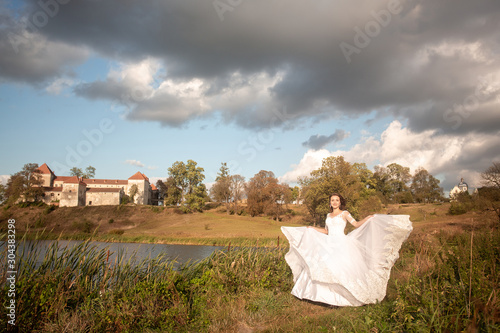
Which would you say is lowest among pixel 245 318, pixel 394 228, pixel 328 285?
pixel 245 318

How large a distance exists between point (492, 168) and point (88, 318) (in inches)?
1420

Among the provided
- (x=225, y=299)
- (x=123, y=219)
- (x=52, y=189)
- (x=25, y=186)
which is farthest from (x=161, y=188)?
(x=225, y=299)

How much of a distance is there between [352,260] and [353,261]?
26mm

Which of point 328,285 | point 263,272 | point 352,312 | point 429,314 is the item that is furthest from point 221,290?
point 429,314

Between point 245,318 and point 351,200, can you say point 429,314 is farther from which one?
point 351,200

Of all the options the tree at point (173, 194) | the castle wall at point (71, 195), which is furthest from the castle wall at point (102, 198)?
the tree at point (173, 194)

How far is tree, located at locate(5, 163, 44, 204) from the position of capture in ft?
225

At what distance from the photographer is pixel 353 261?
583cm

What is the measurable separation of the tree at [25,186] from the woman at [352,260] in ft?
271

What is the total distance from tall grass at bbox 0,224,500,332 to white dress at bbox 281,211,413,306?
0.24 metres

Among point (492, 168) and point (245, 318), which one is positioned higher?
point (492, 168)

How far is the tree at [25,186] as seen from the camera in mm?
68625

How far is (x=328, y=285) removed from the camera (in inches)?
232

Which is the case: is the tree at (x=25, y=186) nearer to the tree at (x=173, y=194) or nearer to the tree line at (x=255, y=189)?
the tree line at (x=255, y=189)
